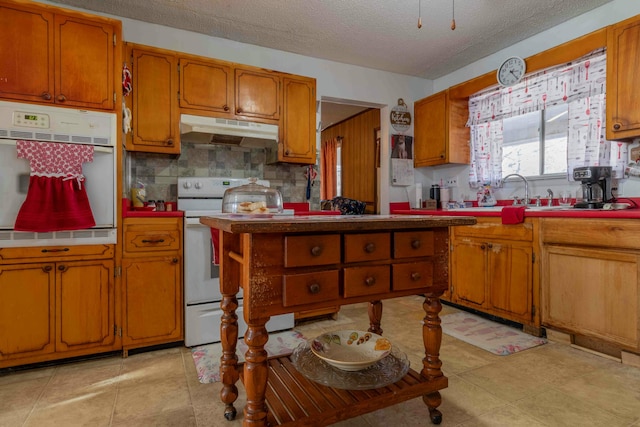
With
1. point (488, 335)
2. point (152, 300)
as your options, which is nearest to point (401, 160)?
point (488, 335)

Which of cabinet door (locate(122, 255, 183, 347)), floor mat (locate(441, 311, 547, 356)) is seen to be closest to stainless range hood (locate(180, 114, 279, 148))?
cabinet door (locate(122, 255, 183, 347))

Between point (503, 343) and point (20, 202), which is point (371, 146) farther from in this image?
point (20, 202)

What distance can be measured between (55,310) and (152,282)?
21.0 inches

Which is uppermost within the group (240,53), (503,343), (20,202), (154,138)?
(240,53)

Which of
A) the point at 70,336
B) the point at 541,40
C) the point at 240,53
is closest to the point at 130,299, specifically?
the point at 70,336

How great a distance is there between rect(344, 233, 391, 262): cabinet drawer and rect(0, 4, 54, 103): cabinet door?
2.05 meters

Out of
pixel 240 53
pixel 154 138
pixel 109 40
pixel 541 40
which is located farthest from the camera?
pixel 240 53

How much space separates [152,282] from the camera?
2.29m

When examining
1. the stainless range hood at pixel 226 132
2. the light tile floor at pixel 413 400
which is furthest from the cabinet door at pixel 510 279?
the stainless range hood at pixel 226 132

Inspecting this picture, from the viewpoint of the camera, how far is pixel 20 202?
197cm

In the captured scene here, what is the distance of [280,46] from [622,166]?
10.0 feet

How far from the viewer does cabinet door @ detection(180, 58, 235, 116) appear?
2.78 meters

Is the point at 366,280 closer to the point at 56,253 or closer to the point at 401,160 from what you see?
the point at 56,253

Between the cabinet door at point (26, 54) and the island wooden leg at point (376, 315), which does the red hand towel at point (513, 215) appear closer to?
the island wooden leg at point (376, 315)
